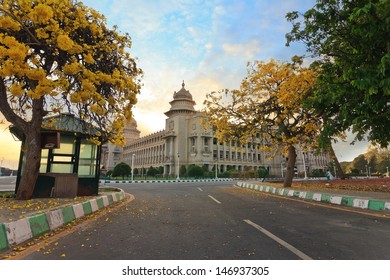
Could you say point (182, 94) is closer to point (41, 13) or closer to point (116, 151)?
point (116, 151)

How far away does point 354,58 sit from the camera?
9203 mm

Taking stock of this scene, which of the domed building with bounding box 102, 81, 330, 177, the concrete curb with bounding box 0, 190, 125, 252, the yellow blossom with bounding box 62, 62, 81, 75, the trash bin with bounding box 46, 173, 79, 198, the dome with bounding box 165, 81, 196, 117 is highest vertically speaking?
the dome with bounding box 165, 81, 196, 117

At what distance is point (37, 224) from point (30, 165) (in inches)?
182

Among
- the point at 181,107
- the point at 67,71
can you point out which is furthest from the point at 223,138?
the point at 181,107

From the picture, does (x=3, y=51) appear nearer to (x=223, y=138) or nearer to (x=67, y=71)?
(x=67, y=71)

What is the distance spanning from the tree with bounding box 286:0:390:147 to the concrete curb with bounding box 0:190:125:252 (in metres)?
8.57

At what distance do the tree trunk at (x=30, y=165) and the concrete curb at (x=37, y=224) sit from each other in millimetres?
2502

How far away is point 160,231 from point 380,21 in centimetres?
814

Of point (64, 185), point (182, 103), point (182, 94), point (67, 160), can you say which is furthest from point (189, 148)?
point (64, 185)

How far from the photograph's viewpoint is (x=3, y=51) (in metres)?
7.52

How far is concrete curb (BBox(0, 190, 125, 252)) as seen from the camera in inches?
189

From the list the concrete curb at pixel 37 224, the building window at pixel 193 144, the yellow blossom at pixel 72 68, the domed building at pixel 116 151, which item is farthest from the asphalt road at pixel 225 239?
the domed building at pixel 116 151

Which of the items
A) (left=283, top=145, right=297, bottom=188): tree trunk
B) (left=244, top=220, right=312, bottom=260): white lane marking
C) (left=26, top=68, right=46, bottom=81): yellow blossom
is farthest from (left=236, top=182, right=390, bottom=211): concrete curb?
(left=26, top=68, right=46, bottom=81): yellow blossom

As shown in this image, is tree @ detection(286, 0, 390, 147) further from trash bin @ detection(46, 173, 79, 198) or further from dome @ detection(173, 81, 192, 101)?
dome @ detection(173, 81, 192, 101)
